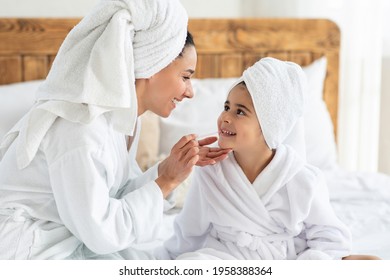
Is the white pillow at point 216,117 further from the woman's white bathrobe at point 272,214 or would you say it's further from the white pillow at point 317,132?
the woman's white bathrobe at point 272,214

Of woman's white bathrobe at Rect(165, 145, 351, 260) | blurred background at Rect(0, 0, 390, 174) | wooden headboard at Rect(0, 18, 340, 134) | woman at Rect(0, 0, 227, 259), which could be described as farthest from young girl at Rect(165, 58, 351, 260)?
blurred background at Rect(0, 0, 390, 174)

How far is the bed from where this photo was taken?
6.84 feet

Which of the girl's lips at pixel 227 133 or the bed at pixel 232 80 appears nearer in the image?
the girl's lips at pixel 227 133

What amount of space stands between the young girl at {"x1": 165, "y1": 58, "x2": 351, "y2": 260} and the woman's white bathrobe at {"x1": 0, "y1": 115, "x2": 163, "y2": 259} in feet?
0.60

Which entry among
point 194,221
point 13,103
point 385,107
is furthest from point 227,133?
point 385,107

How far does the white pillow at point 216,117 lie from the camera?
235 cm

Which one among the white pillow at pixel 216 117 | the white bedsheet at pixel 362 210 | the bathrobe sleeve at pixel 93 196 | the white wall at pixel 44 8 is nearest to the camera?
the bathrobe sleeve at pixel 93 196

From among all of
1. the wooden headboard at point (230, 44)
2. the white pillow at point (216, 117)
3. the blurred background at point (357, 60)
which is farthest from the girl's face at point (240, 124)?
the blurred background at point (357, 60)

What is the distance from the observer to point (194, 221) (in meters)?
1.62

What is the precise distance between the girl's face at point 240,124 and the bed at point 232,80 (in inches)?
15.0

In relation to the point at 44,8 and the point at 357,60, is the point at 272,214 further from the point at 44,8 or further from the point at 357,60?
the point at 357,60

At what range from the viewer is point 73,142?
1357 millimetres

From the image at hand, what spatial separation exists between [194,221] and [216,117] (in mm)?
837
